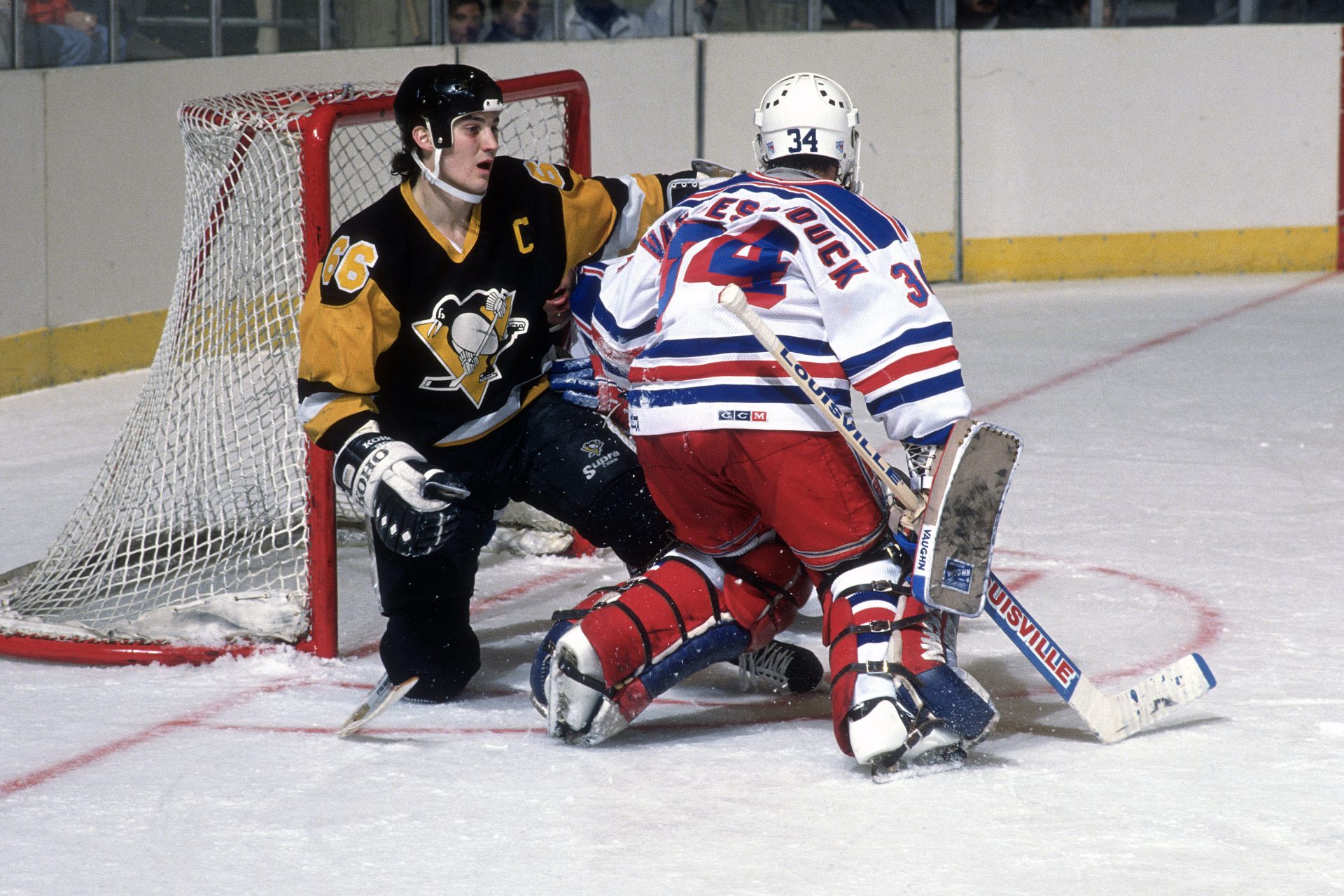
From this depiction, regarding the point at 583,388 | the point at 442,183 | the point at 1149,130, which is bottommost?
the point at 583,388

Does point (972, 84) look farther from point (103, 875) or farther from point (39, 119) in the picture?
point (103, 875)

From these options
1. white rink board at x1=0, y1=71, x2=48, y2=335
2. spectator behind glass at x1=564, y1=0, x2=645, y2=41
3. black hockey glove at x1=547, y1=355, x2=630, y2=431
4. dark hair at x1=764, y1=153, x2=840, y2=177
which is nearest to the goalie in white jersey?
dark hair at x1=764, y1=153, x2=840, y2=177

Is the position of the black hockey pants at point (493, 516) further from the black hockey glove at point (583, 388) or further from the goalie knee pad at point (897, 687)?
the goalie knee pad at point (897, 687)

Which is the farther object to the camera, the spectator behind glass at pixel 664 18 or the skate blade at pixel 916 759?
the spectator behind glass at pixel 664 18

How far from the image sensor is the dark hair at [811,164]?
2566mm

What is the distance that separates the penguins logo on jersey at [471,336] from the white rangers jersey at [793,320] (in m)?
0.36

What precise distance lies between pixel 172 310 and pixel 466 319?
843mm

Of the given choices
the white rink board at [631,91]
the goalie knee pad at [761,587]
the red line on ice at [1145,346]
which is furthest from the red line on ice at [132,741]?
the white rink board at [631,91]

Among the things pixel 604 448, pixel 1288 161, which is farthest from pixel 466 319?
pixel 1288 161

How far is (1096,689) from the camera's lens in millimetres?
2529

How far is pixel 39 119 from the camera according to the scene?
5.62m

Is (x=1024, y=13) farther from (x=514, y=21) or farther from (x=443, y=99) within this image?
(x=443, y=99)

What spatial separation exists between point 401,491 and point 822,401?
64 cm

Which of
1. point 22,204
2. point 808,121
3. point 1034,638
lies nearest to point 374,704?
point 1034,638
